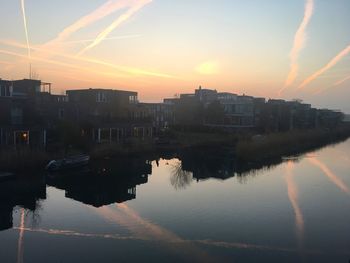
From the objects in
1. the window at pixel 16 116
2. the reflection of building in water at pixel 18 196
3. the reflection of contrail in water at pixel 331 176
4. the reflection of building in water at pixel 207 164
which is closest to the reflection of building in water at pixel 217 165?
the reflection of building in water at pixel 207 164

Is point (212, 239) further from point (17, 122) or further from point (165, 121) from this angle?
point (165, 121)

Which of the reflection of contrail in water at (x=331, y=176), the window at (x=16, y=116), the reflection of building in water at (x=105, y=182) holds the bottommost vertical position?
the reflection of building in water at (x=105, y=182)

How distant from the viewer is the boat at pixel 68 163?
27.5 m

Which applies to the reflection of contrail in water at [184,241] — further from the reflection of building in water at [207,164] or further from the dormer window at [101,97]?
the dormer window at [101,97]

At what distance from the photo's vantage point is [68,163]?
28.9 metres

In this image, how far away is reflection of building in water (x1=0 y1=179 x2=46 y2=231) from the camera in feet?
58.8

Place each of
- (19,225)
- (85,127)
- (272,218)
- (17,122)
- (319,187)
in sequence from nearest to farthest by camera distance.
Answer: (19,225) < (272,218) < (319,187) < (17,122) < (85,127)

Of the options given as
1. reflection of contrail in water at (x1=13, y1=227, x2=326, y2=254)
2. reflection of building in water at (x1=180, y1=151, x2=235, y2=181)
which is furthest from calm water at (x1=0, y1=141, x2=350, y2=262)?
reflection of building in water at (x1=180, y1=151, x2=235, y2=181)

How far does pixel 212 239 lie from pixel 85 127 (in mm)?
25940

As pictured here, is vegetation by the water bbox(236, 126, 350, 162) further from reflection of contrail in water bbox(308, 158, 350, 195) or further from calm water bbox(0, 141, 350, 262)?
calm water bbox(0, 141, 350, 262)

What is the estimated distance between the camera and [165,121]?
245 ft

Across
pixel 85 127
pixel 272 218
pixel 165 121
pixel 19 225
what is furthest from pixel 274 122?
pixel 19 225

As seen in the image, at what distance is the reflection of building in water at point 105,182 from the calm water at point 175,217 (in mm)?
66

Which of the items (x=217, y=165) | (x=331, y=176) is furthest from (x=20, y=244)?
(x=331, y=176)
